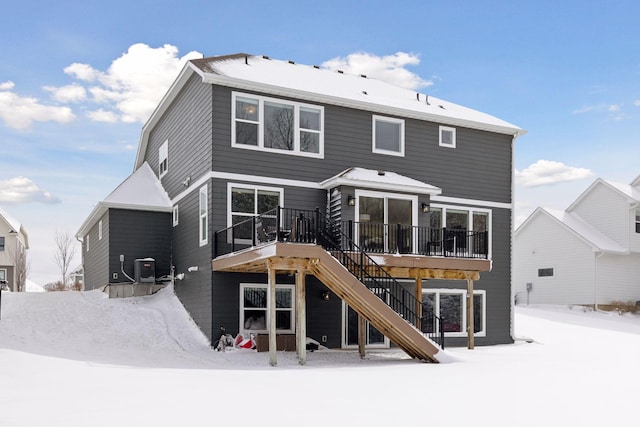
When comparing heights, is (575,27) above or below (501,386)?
above

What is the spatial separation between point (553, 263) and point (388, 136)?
1695 cm

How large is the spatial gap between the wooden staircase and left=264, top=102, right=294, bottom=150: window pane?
485 cm

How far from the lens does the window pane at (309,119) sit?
19328 mm

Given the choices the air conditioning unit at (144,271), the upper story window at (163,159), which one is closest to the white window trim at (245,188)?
the air conditioning unit at (144,271)

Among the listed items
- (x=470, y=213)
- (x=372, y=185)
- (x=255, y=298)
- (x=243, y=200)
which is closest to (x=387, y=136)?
(x=372, y=185)

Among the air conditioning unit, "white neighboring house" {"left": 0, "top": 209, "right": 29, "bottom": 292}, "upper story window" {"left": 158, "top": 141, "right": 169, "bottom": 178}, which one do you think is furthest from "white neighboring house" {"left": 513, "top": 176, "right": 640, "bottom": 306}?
"white neighboring house" {"left": 0, "top": 209, "right": 29, "bottom": 292}

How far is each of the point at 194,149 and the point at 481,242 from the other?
9.58 metres

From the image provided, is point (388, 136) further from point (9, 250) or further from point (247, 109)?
point (9, 250)

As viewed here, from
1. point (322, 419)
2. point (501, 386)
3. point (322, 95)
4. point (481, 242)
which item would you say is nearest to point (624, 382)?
point (501, 386)

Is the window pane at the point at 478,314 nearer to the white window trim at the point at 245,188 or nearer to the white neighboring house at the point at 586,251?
the white window trim at the point at 245,188

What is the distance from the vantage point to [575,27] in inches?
761

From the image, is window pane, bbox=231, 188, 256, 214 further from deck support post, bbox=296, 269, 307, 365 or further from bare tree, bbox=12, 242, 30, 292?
bare tree, bbox=12, 242, 30, 292

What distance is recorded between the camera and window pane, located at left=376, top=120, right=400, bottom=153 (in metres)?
20.7

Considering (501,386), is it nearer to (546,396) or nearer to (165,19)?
(546,396)
